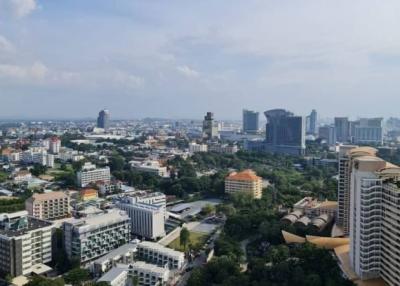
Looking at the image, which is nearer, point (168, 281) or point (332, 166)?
point (168, 281)

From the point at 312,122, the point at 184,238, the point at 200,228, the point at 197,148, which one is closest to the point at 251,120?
the point at 312,122

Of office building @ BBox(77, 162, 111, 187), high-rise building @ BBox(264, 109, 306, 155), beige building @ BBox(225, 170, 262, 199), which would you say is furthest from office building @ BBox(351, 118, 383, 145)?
office building @ BBox(77, 162, 111, 187)

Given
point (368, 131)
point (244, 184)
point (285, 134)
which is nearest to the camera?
point (244, 184)

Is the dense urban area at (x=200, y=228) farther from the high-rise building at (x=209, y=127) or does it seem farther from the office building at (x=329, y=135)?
the high-rise building at (x=209, y=127)

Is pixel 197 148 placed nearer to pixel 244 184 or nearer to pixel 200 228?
pixel 244 184

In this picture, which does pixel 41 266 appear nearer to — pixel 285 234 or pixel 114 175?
pixel 285 234

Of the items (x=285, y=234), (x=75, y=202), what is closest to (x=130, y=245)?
(x=285, y=234)

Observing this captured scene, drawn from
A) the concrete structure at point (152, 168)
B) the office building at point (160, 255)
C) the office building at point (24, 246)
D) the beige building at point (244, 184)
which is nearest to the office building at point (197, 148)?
the concrete structure at point (152, 168)
